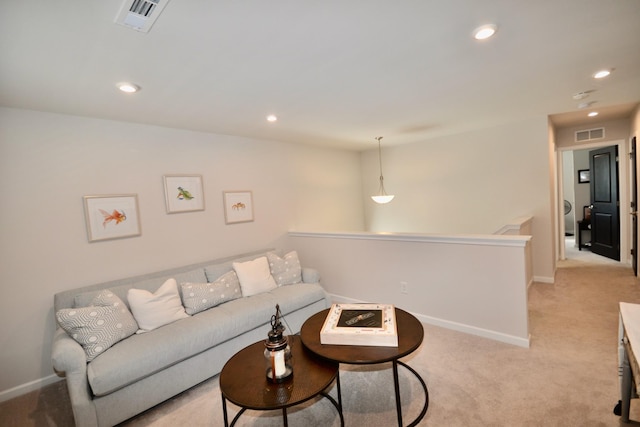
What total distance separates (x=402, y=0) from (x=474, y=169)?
384cm

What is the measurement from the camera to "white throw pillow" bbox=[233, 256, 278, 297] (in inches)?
123

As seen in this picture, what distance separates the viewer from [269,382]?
1.60 metres

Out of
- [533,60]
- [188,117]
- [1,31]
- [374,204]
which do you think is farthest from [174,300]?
[374,204]

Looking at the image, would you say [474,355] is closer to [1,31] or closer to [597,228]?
[1,31]

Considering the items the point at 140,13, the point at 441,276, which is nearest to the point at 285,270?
the point at 441,276

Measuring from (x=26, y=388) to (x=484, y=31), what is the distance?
4.36 metres

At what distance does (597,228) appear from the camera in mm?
5566

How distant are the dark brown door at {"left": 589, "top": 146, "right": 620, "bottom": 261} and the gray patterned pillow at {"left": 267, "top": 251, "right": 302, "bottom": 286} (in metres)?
5.62

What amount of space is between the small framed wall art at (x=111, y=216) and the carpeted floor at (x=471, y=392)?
136 cm

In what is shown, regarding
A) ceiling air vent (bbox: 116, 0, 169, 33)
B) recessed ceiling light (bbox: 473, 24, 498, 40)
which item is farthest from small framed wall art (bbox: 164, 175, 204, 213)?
recessed ceiling light (bbox: 473, 24, 498, 40)

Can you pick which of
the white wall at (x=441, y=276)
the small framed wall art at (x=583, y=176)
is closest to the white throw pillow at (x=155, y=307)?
the white wall at (x=441, y=276)

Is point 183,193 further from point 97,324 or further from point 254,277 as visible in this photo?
point 97,324

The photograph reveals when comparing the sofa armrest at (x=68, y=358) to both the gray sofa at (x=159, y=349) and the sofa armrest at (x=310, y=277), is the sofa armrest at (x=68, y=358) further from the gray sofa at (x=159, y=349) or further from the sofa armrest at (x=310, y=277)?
the sofa armrest at (x=310, y=277)

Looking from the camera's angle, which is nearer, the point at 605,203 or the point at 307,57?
the point at 307,57
